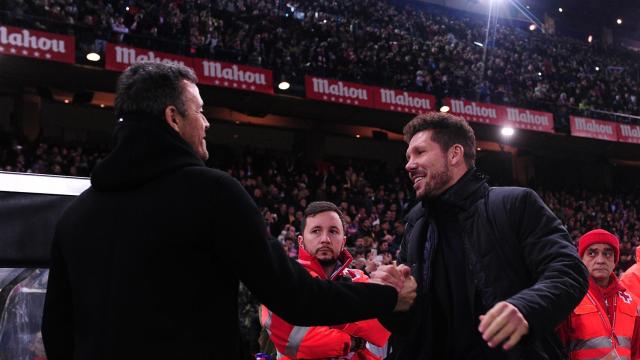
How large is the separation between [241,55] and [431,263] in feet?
49.9

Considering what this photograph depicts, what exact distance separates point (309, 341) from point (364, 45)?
1846cm

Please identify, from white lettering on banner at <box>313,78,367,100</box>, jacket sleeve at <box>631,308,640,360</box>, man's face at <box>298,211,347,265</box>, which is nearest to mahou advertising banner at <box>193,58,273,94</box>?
white lettering on banner at <box>313,78,367,100</box>

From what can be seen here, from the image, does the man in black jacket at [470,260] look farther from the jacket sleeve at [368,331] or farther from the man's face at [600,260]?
the man's face at [600,260]

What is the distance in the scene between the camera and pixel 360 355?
3293 mm

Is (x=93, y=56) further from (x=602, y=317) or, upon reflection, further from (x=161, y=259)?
(x=161, y=259)

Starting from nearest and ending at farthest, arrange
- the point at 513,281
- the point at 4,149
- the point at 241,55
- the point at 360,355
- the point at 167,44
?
the point at 513,281 → the point at 360,355 → the point at 4,149 → the point at 167,44 → the point at 241,55

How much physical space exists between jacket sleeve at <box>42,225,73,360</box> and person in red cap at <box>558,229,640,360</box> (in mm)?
2552

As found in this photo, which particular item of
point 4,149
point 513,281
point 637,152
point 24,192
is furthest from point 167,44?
point 637,152

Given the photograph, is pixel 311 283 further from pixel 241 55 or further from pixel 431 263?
pixel 241 55

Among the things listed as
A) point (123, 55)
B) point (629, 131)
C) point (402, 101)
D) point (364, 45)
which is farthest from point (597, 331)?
point (629, 131)

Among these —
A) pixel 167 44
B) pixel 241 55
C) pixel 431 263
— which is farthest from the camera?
pixel 241 55

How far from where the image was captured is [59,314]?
1.93 meters

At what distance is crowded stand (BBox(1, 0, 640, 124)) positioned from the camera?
51.4 feet

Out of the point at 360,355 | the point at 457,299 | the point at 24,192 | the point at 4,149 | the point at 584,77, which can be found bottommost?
the point at 360,355
